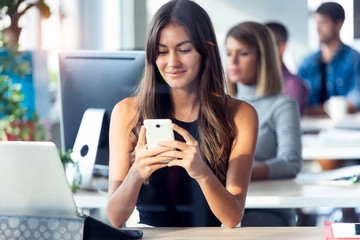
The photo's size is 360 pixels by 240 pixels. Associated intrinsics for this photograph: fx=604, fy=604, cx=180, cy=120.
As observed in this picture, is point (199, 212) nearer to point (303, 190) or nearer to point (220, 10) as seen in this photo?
point (303, 190)

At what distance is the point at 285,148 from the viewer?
1942 mm

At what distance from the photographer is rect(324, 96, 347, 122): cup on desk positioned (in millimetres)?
3239

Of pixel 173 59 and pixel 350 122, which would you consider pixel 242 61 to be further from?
pixel 350 122

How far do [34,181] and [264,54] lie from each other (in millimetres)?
1097

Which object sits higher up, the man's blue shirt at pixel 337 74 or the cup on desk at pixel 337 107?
the man's blue shirt at pixel 337 74

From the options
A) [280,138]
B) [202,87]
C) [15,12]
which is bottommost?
[280,138]

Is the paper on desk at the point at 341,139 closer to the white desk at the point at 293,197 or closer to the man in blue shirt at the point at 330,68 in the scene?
the man in blue shirt at the point at 330,68

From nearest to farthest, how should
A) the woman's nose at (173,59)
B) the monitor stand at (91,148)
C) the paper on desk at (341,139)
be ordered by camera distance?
the woman's nose at (173,59) → the monitor stand at (91,148) → the paper on desk at (341,139)

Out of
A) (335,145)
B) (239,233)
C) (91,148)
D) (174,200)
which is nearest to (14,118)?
(91,148)

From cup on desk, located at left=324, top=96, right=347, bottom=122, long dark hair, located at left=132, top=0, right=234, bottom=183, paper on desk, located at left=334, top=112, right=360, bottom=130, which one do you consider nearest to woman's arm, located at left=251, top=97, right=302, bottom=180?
long dark hair, located at left=132, top=0, right=234, bottom=183

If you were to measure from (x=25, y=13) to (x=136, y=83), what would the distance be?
1.29 feet

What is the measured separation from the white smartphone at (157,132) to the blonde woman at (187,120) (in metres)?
0.07

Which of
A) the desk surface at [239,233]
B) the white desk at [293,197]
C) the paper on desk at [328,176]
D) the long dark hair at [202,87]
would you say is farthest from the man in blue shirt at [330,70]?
the desk surface at [239,233]

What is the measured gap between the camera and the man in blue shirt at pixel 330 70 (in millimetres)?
2475
